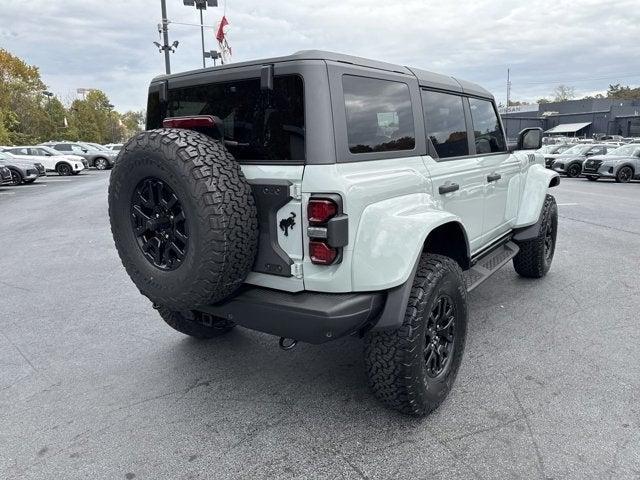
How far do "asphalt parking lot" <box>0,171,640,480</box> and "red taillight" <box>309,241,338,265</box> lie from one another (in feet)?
3.29

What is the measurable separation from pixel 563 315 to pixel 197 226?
3.53 metres

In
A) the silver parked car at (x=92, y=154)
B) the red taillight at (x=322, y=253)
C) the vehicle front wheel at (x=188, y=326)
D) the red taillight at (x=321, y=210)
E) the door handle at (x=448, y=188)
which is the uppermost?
the silver parked car at (x=92, y=154)

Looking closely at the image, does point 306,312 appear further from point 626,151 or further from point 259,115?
point 626,151

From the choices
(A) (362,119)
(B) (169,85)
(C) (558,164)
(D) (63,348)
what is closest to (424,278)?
(A) (362,119)

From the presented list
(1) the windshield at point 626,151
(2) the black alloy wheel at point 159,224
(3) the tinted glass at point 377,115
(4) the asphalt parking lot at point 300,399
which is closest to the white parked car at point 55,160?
(4) the asphalt parking lot at point 300,399

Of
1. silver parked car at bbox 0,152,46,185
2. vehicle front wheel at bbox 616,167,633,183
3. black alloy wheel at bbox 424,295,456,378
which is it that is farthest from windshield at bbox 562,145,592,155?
silver parked car at bbox 0,152,46,185

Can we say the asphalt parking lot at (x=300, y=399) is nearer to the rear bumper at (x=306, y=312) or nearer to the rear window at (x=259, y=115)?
the rear bumper at (x=306, y=312)

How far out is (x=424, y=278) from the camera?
2.72 metres

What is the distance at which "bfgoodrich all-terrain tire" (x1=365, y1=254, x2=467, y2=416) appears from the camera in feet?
8.51

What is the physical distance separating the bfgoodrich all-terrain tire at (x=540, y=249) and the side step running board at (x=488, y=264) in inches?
14.0

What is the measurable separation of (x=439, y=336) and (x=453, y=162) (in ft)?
4.24

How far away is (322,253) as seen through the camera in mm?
2426

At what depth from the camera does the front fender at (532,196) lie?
4883 millimetres

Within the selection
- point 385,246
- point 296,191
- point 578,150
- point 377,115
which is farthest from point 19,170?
point 578,150
